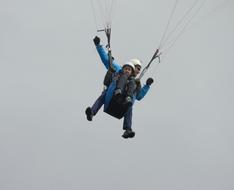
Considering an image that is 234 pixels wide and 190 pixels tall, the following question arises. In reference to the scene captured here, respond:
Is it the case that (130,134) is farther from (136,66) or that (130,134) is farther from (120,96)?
(136,66)

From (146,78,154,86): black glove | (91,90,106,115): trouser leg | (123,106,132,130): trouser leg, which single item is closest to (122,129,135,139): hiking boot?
(123,106,132,130): trouser leg

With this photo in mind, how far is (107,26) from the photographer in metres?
15.3

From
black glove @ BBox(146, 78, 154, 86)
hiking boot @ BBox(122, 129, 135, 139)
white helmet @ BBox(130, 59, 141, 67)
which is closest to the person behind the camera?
hiking boot @ BBox(122, 129, 135, 139)

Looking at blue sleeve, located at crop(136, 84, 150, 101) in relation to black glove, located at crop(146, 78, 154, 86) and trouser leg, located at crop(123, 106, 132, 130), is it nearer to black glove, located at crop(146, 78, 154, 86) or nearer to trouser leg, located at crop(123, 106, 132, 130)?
black glove, located at crop(146, 78, 154, 86)

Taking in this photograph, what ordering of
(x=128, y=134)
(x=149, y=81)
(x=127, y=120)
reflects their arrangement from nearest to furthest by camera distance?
(x=128, y=134) → (x=127, y=120) → (x=149, y=81)

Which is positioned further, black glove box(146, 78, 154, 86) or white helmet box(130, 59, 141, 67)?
white helmet box(130, 59, 141, 67)

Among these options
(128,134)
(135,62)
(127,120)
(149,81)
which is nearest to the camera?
(128,134)

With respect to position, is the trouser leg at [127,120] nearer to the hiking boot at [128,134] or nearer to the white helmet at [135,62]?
the hiking boot at [128,134]

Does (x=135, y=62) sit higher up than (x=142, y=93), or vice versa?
(x=135, y=62)

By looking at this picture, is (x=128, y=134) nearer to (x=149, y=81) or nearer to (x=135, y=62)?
(x=149, y=81)

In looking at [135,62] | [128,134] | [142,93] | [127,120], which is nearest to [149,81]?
[142,93]

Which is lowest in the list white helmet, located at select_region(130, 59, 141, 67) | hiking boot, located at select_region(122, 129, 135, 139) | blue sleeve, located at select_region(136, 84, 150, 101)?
hiking boot, located at select_region(122, 129, 135, 139)

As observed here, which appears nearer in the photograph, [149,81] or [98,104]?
[98,104]

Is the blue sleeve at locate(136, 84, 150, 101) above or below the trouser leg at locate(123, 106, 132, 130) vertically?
above
